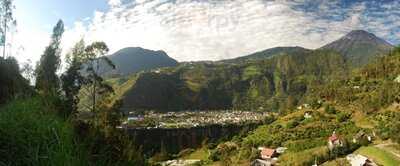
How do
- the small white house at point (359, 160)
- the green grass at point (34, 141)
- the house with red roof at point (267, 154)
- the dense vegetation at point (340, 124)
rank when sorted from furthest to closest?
1. the house with red roof at point (267, 154)
2. the dense vegetation at point (340, 124)
3. the small white house at point (359, 160)
4. the green grass at point (34, 141)

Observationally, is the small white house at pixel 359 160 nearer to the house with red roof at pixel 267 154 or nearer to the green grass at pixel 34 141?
the house with red roof at pixel 267 154

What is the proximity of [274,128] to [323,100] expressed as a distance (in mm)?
21662

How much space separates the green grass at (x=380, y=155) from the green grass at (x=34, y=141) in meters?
40.7

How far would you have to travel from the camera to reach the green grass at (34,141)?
12.9 ft

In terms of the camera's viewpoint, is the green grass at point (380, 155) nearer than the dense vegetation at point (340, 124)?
Yes

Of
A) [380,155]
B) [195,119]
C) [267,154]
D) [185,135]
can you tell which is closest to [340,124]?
[267,154]

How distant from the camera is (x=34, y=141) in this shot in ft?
13.8

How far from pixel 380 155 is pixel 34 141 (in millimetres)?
46236

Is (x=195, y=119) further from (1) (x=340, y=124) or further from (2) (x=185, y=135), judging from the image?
(1) (x=340, y=124)

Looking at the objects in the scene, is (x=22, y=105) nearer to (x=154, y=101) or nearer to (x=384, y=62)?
(x=384, y=62)

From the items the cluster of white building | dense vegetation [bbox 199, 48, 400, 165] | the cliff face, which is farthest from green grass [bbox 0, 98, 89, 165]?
the cluster of white building

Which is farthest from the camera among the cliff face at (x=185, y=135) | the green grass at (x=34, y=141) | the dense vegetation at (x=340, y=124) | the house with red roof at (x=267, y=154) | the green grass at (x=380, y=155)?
the cliff face at (x=185, y=135)

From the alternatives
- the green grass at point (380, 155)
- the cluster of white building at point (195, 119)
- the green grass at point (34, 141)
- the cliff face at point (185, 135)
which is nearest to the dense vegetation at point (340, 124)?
the green grass at point (380, 155)

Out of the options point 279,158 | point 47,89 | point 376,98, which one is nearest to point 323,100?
point 376,98
